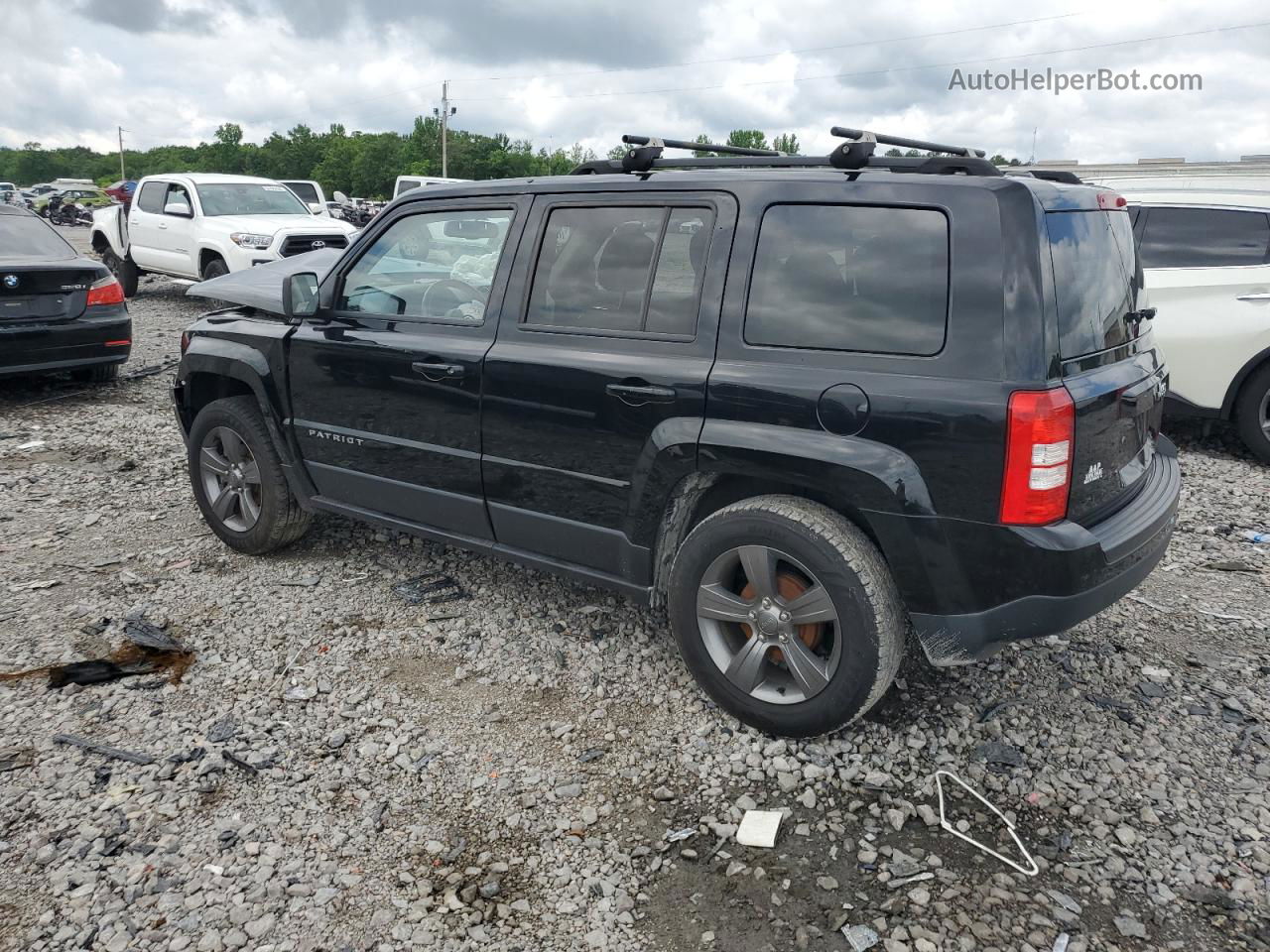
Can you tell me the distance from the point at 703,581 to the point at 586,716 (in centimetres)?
72

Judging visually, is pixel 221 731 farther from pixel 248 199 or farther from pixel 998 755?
pixel 248 199

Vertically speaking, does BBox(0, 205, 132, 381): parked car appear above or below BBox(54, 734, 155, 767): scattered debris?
above

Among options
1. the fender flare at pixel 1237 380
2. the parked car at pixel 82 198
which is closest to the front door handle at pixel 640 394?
the fender flare at pixel 1237 380

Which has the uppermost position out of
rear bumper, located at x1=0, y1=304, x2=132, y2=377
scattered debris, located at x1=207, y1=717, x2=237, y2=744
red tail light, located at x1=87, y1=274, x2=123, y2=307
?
red tail light, located at x1=87, y1=274, x2=123, y2=307

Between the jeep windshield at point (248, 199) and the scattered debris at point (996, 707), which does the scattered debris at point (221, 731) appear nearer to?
the scattered debris at point (996, 707)

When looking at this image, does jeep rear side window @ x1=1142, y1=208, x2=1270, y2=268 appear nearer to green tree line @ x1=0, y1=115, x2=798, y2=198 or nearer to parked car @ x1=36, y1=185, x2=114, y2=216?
parked car @ x1=36, y1=185, x2=114, y2=216

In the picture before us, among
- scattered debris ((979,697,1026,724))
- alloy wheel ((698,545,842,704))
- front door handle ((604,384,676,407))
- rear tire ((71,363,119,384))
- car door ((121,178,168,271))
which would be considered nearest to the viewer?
alloy wheel ((698,545,842,704))

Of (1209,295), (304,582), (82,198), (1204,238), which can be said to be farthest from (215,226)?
(82,198)

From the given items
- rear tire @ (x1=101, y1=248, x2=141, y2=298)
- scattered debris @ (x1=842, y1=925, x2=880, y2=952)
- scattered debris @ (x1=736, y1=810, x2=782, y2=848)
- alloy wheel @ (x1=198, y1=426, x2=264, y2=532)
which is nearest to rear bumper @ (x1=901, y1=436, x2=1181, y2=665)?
scattered debris @ (x1=736, y1=810, x2=782, y2=848)

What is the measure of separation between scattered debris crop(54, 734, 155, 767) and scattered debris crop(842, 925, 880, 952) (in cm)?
234

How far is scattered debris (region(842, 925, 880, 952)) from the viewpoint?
8.07ft

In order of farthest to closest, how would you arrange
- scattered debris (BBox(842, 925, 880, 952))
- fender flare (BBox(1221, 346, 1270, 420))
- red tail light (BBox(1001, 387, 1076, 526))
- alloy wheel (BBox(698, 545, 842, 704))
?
fender flare (BBox(1221, 346, 1270, 420)) → alloy wheel (BBox(698, 545, 842, 704)) → red tail light (BBox(1001, 387, 1076, 526)) → scattered debris (BBox(842, 925, 880, 952))

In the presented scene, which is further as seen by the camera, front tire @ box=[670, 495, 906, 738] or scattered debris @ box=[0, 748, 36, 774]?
scattered debris @ box=[0, 748, 36, 774]

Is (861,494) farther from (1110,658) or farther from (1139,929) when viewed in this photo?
(1110,658)
